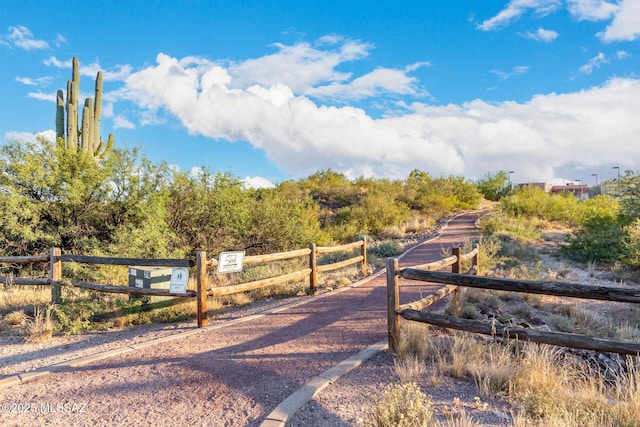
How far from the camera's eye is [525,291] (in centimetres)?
450

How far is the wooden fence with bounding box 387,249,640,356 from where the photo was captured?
158 inches

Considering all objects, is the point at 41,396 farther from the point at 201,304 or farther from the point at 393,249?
the point at 393,249

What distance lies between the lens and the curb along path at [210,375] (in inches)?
161

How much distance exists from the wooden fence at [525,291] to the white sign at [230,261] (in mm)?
3155

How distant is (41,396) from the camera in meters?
4.58

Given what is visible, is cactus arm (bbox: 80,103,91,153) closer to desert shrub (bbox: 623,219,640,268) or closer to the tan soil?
the tan soil

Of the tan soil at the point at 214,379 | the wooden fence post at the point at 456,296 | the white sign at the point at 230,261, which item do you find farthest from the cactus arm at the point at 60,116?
the wooden fence post at the point at 456,296

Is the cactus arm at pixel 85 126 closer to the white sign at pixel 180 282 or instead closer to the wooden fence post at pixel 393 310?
the white sign at pixel 180 282

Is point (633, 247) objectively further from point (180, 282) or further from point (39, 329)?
point (39, 329)

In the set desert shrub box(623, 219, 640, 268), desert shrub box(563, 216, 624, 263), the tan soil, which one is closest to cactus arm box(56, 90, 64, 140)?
the tan soil

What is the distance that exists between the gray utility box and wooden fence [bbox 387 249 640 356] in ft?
14.9

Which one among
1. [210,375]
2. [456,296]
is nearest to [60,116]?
[210,375]

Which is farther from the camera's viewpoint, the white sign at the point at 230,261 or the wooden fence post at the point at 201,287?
the white sign at the point at 230,261

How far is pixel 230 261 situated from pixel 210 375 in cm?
288
